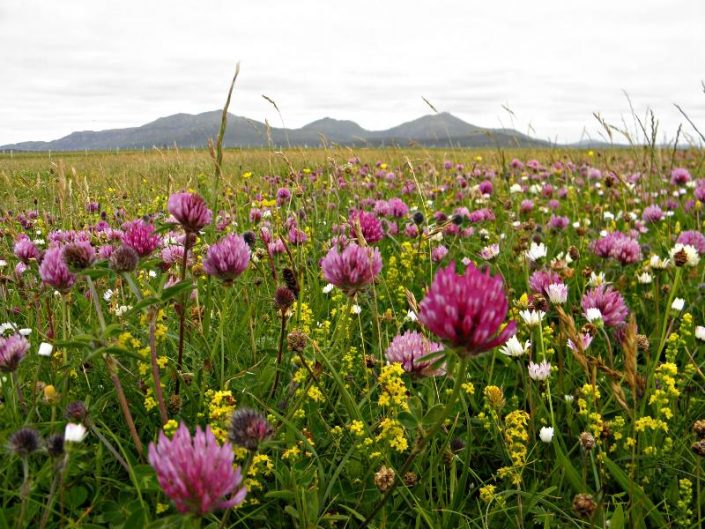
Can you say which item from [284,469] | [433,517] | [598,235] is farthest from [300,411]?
[598,235]

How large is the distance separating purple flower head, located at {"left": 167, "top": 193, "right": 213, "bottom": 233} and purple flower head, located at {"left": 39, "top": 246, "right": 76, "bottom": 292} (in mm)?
397

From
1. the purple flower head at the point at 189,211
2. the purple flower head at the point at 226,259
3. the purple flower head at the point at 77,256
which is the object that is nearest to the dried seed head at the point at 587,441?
the purple flower head at the point at 226,259

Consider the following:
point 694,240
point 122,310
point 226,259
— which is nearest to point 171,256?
point 122,310

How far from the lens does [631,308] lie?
2.99 meters

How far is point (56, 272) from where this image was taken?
1.67 meters

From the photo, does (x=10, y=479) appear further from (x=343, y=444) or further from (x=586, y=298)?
(x=586, y=298)

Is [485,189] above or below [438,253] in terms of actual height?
above

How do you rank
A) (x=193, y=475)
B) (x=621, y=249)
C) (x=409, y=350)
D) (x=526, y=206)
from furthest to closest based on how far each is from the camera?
(x=526, y=206) → (x=621, y=249) → (x=409, y=350) → (x=193, y=475)

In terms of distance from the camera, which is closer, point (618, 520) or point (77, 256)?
point (618, 520)

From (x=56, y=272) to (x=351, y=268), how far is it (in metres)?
0.94

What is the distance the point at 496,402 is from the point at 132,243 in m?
1.28

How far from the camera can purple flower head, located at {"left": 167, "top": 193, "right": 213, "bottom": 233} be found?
63.7 inches

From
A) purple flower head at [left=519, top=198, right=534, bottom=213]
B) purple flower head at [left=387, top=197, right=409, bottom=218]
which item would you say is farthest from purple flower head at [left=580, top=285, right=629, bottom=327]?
purple flower head at [left=519, top=198, right=534, bottom=213]

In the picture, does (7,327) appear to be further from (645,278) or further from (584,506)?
(645,278)
